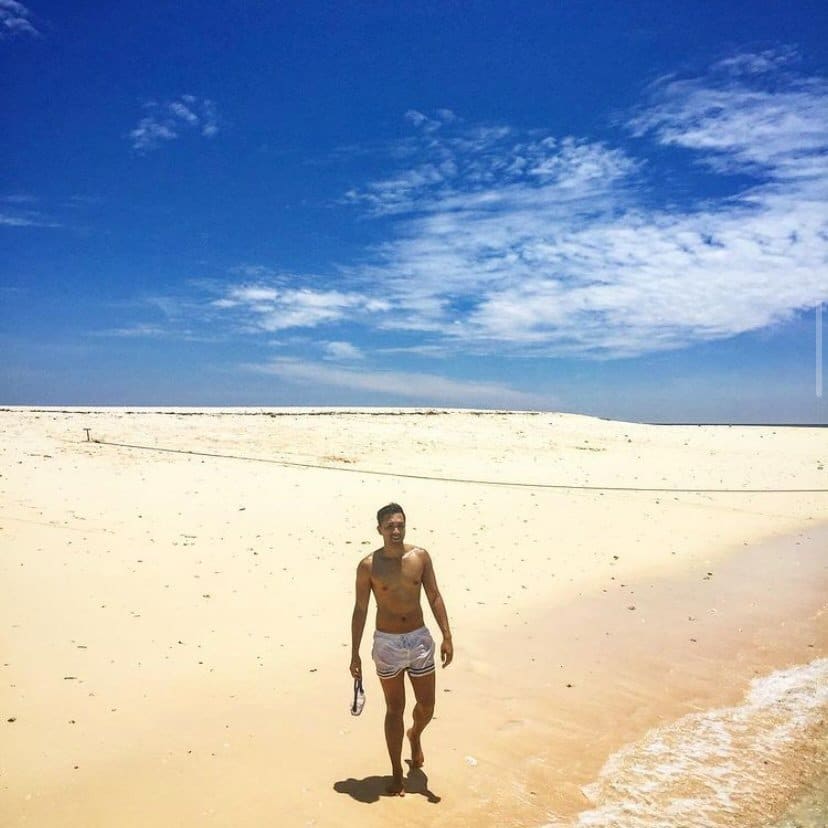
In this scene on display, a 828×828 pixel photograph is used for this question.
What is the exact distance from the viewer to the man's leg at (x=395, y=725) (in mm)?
4656

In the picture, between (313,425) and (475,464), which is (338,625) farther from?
(313,425)

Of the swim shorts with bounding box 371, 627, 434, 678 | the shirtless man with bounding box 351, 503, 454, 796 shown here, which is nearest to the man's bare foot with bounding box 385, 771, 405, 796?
the shirtless man with bounding box 351, 503, 454, 796

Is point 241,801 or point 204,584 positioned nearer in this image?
point 241,801

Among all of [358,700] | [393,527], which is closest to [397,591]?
[393,527]

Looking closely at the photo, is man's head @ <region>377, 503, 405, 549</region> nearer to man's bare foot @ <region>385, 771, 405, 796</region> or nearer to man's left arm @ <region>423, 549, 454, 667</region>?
man's left arm @ <region>423, 549, 454, 667</region>

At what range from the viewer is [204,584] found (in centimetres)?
895

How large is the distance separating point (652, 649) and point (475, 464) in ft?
49.9

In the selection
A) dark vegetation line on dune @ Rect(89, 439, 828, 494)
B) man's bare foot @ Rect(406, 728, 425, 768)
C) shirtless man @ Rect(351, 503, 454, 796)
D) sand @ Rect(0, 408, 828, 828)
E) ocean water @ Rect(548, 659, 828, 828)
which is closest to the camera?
ocean water @ Rect(548, 659, 828, 828)

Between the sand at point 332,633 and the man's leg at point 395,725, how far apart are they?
0.46 ft

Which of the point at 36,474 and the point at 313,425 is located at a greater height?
the point at 313,425

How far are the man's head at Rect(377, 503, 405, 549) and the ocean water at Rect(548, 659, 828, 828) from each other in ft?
7.09

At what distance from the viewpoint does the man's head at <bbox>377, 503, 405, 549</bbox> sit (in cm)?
458

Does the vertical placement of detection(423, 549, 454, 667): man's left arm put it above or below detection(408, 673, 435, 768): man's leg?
above

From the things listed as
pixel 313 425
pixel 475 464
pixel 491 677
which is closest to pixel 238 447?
pixel 313 425
